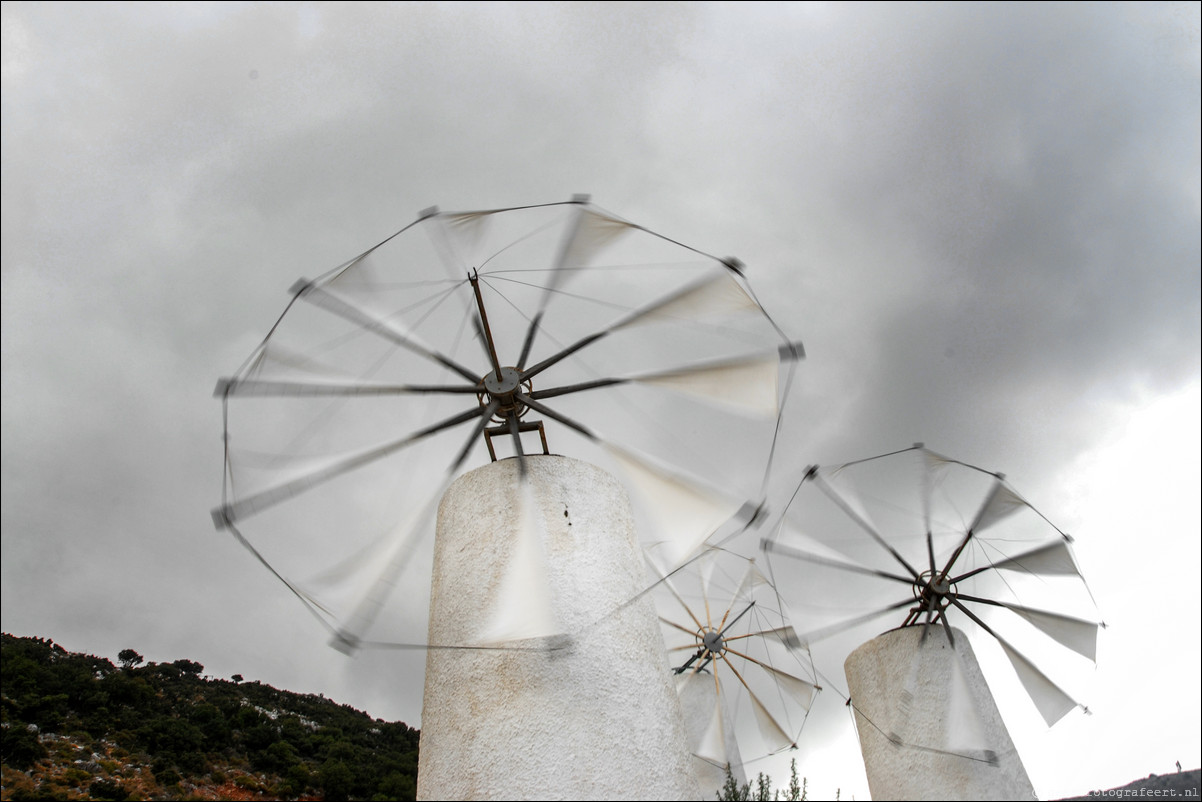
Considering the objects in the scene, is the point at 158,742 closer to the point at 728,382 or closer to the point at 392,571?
the point at 392,571

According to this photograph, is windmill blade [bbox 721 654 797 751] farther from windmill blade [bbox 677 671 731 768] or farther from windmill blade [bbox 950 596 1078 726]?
windmill blade [bbox 950 596 1078 726]

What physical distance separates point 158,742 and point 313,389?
85.3ft

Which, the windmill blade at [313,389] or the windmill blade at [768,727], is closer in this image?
the windmill blade at [313,389]

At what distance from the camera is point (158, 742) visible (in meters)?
25.7

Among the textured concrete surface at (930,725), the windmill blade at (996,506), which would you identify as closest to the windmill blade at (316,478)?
the textured concrete surface at (930,725)

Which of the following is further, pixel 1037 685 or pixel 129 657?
pixel 129 657

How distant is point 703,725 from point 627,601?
1016 cm

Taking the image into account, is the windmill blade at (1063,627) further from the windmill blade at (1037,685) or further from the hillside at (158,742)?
the hillside at (158,742)

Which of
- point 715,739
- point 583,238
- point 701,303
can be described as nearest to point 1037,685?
point 715,739

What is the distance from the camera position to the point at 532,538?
5781 millimetres

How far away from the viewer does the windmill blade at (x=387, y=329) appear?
6.71 metres

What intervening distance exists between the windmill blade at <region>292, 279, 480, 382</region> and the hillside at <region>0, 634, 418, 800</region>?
68.8 feet

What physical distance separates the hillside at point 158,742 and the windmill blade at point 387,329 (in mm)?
20967

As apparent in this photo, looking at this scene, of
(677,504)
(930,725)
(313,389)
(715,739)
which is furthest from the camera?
(715,739)
